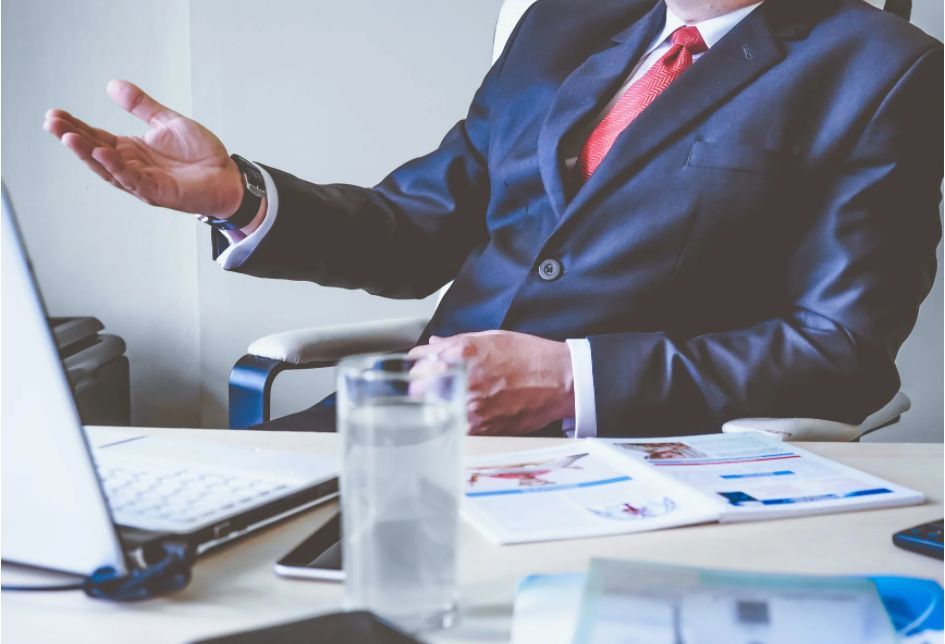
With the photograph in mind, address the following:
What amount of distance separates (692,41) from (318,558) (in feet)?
3.45

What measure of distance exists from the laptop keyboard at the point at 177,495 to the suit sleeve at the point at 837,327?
565 millimetres

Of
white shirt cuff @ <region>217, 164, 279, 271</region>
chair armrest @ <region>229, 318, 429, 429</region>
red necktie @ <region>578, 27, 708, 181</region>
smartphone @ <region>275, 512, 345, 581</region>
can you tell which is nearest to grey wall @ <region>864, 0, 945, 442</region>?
red necktie @ <region>578, 27, 708, 181</region>

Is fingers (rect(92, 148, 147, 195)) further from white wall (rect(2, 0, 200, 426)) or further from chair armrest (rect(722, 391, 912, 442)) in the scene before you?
white wall (rect(2, 0, 200, 426))

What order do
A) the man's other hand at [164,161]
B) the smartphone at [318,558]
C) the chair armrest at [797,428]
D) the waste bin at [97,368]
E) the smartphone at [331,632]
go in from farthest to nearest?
the waste bin at [97,368] → the man's other hand at [164,161] → the chair armrest at [797,428] → the smartphone at [318,558] → the smartphone at [331,632]

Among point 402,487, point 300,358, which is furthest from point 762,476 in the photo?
point 300,358

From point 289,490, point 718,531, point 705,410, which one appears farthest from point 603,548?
point 705,410

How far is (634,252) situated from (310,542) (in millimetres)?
806

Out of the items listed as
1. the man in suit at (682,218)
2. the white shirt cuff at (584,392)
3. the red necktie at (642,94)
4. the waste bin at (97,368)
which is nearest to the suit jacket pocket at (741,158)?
the man in suit at (682,218)

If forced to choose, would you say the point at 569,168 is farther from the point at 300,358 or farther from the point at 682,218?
the point at 300,358

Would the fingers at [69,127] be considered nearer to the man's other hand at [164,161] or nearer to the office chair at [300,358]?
the man's other hand at [164,161]

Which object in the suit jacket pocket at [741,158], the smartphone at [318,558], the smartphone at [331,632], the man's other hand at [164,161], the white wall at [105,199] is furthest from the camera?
the white wall at [105,199]

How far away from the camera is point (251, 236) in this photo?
137 centimetres

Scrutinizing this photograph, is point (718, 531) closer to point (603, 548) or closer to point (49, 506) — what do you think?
point (603, 548)

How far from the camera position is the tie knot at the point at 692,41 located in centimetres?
139
